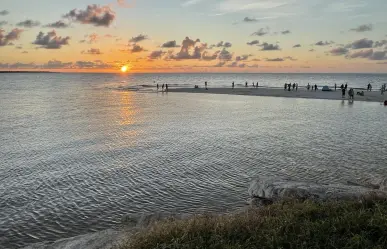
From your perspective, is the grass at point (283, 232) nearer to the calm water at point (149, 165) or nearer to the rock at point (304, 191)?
the rock at point (304, 191)

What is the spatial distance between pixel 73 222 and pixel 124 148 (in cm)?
1280

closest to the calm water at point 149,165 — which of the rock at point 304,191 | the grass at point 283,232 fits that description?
the rock at point 304,191

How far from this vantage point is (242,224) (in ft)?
30.8

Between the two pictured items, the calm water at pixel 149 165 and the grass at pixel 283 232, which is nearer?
the grass at pixel 283 232

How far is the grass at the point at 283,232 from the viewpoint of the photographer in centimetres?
833

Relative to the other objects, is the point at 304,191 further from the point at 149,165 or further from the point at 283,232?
the point at 149,165

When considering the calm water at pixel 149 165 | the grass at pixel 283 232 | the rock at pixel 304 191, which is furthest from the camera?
the calm water at pixel 149 165

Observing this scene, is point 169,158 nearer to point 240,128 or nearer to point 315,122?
point 240,128

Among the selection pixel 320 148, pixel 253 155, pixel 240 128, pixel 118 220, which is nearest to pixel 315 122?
pixel 240 128

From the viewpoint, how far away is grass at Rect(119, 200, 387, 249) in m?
8.33

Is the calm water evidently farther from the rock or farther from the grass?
the grass

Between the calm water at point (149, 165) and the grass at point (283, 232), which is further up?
the grass at point (283, 232)

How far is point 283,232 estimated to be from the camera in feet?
29.0

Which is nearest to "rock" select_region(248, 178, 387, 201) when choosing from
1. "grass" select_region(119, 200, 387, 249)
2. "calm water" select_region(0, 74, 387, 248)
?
"calm water" select_region(0, 74, 387, 248)
